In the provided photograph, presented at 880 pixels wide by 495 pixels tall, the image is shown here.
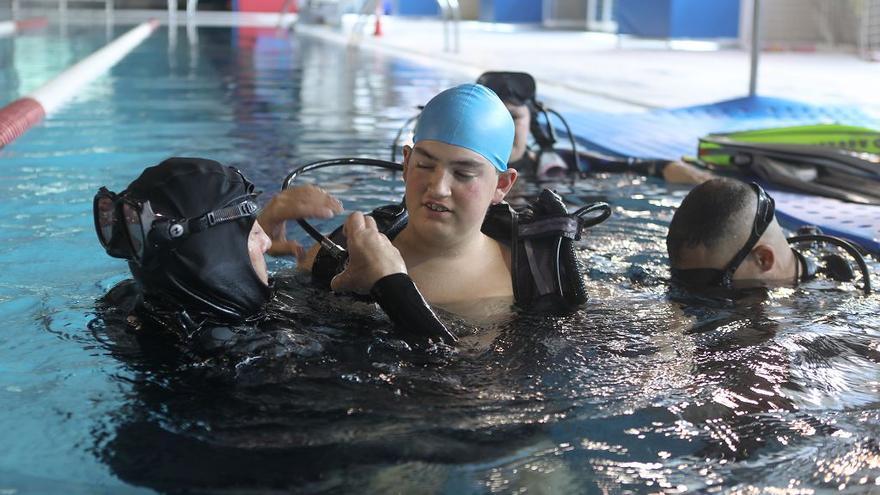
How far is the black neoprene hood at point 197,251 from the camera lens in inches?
91.3

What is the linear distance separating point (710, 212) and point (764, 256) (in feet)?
0.78

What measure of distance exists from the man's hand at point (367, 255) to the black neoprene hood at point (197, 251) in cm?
24

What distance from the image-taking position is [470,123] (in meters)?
2.65

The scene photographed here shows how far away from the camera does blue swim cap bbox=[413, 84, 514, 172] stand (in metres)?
2.65

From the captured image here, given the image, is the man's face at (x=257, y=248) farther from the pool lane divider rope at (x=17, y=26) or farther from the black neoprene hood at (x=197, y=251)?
the pool lane divider rope at (x=17, y=26)

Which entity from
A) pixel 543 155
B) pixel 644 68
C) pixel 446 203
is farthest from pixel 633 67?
pixel 446 203

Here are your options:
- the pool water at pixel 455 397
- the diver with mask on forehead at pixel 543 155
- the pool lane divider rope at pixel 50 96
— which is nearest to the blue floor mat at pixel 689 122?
the diver with mask on forehead at pixel 543 155

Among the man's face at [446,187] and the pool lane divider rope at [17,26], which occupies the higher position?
the pool lane divider rope at [17,26]

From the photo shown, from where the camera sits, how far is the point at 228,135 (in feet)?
23.5

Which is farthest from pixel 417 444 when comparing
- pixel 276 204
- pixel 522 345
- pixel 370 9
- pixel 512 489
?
pixel 370 9

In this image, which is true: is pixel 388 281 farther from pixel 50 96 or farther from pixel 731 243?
pixel 50 96

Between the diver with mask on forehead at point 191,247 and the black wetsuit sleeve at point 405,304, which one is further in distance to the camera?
the black wetsuit sleeve at point 405,304

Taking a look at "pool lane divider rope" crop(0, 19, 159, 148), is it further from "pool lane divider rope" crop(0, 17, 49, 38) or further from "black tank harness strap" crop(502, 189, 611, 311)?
"black tank harness strap" crop(502, 189, 611, 311)

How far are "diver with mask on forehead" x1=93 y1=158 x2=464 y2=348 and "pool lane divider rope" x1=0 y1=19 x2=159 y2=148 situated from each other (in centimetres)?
448
